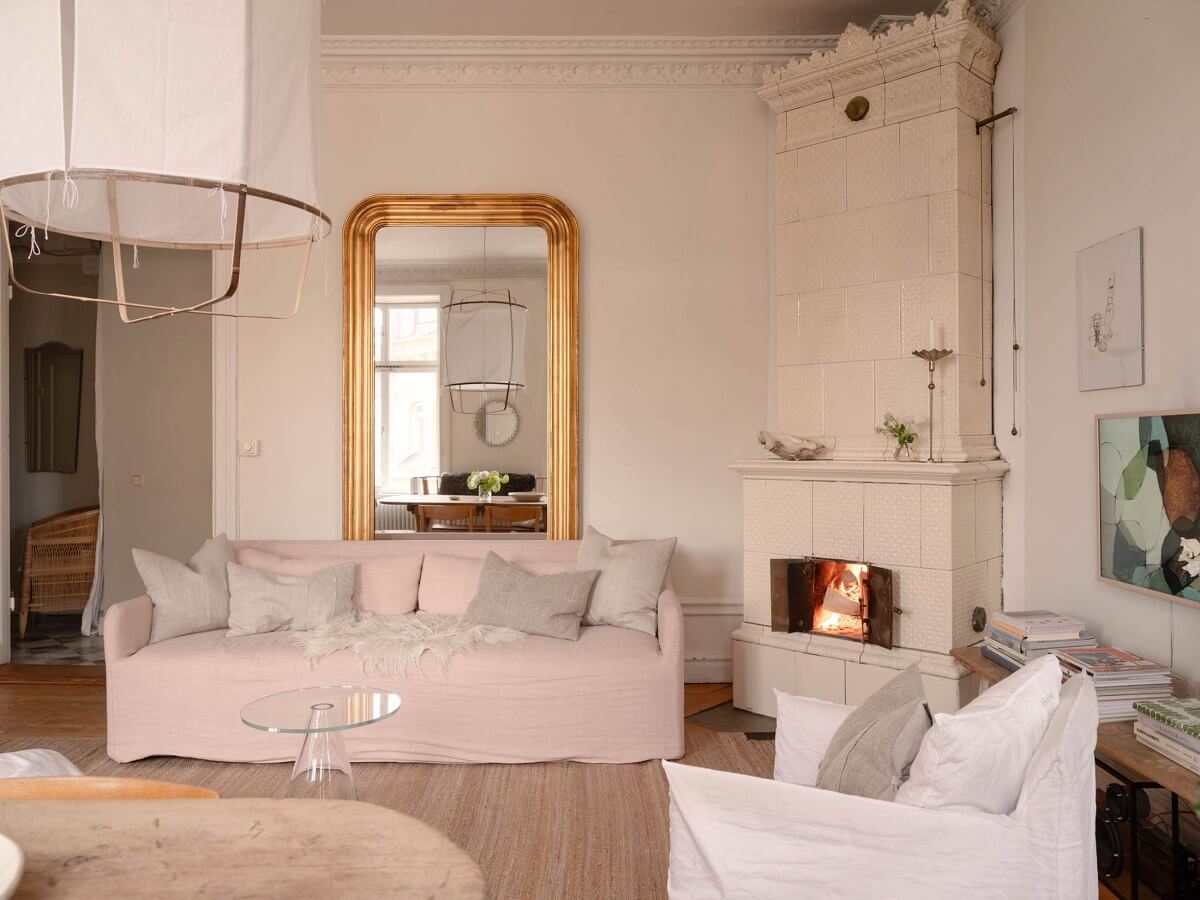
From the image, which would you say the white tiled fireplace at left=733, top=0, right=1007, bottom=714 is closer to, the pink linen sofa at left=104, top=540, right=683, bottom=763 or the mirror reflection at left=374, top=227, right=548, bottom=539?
the pink linen sofa at left=104, top=540, right=683, bottom=763

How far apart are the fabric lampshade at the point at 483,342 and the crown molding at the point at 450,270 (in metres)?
0.11

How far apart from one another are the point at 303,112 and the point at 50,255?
605 centimetres

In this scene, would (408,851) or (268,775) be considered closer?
(408,851)

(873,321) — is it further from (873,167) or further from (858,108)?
(858,108)

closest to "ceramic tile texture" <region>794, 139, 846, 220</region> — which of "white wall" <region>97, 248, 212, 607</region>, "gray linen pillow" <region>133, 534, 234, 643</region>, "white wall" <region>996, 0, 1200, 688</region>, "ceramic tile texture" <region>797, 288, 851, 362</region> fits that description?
"ceramic tile texture" <region>797, 288, 851, 362</region>

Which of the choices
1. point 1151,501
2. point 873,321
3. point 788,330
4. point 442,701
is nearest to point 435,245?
point 788,330

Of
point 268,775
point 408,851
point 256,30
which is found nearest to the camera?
point 408,851

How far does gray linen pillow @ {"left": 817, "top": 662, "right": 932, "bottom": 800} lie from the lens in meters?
1.75

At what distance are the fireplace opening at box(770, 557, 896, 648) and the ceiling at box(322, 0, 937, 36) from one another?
8.64 feet

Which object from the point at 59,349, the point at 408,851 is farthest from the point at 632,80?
the point at 59,349

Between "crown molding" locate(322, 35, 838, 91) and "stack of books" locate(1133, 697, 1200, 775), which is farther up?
"crown molding" locate(322, 35, 838, 91)

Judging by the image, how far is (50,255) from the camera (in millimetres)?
6387

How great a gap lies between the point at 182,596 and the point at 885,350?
320 centimetres

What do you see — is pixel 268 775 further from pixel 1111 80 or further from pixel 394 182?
pixel 1111 80
